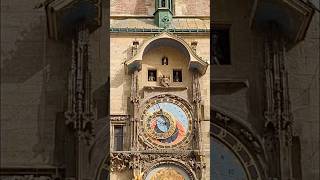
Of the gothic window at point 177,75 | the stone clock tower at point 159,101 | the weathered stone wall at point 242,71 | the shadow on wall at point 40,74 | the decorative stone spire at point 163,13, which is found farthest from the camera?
the decorative stone spire at point 163,13

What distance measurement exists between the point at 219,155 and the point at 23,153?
5.83 feet

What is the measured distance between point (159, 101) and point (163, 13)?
993 mm

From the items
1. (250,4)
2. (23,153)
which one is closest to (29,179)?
(23,153)

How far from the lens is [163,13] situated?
1107 centimetres

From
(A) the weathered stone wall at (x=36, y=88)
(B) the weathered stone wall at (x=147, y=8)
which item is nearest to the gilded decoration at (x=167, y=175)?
(A) the weathered stone wall at (x=36, y=88)

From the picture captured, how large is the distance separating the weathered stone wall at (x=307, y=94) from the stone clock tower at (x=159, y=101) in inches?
33.5

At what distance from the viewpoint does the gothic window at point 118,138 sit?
A: 34.3 ft

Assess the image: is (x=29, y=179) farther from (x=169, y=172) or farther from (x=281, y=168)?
(x=281, y=168)

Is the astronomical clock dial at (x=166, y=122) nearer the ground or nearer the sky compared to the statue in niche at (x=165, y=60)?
nearer the ground

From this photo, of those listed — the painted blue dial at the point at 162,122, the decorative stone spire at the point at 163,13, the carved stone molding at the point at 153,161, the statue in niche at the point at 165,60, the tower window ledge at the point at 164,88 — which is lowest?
the carved stone molding at the point at 153,161

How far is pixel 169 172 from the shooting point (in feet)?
33.9

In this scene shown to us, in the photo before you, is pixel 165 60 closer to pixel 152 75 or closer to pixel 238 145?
pixel 152 75

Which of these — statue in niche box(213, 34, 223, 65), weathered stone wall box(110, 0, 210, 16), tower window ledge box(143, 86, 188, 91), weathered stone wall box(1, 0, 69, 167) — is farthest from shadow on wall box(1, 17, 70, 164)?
statue in niche box(213, 34, 223, 65)

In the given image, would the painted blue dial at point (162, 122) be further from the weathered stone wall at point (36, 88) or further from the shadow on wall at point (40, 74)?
the shadow on wall at point (40, 74)
